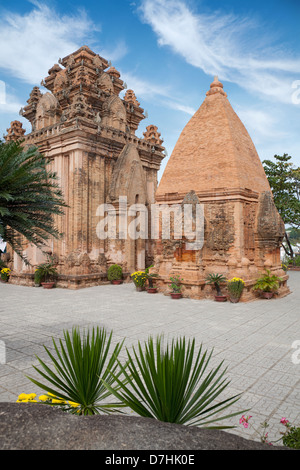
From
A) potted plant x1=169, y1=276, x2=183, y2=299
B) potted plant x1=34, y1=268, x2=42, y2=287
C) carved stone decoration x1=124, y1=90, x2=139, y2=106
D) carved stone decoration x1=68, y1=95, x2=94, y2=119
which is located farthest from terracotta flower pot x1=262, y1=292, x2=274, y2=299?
carved stone decoration x1=124, y1=90, x2=139, y2=106

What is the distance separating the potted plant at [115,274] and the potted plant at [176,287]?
193 inches

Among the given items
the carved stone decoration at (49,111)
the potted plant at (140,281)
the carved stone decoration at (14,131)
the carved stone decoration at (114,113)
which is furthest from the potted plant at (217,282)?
the carved stone decoration at (14,131)

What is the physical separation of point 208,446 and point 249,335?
5916mm

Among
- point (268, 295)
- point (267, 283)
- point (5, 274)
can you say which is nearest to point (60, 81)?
point (5, 274)

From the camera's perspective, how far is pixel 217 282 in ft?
38.6

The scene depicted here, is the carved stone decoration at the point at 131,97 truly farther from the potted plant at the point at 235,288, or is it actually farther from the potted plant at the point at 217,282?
the potted plant at the point at 235,288

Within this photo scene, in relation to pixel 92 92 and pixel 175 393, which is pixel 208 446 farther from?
pixel 92 92

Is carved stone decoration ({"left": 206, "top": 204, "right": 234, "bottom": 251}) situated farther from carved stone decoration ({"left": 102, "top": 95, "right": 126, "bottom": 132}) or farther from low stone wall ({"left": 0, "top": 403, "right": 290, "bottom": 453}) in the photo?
low stone wall ({"left": 0, "top": 403, "right": 290, "bottom": 453})

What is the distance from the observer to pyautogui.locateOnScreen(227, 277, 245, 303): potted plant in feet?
36.5

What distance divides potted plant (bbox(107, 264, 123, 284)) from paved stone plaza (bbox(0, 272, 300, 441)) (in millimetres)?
2716

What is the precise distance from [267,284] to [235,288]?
1585mm

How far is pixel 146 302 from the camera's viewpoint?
36.9 ft

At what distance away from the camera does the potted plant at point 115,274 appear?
16484 mm

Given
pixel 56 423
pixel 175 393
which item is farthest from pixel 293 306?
pixel 56 423
